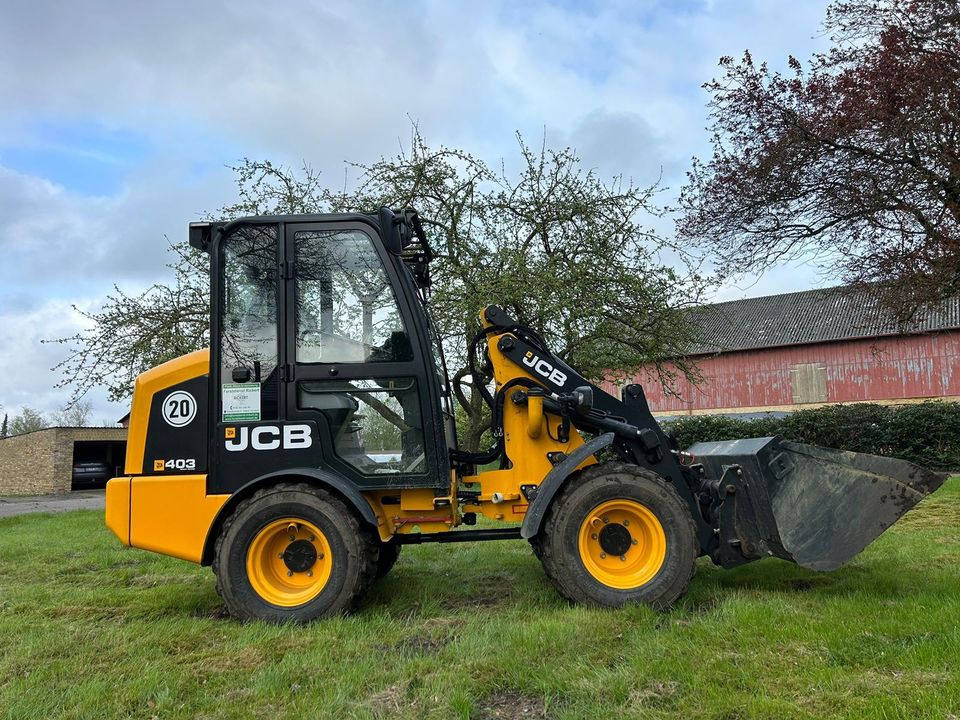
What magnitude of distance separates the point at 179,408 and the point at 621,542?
3.19m

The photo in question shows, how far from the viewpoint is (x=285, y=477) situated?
190 inches

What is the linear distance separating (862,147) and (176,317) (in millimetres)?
10263

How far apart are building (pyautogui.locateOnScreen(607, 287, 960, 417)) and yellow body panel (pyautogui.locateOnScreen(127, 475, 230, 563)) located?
84.0 feet

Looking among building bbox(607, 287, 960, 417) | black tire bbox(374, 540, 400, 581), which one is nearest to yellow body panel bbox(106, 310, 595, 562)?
black tire bbox(374, 540, 400, 581)

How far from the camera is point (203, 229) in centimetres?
528

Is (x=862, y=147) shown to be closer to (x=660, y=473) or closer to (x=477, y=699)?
(x=660, y=473)

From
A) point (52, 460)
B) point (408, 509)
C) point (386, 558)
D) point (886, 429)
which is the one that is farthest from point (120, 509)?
point (52, 460)

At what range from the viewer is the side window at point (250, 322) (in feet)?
16.1

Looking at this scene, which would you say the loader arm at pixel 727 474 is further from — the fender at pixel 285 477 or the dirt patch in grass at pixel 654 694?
the dirt patch in grass at pixel 654 694

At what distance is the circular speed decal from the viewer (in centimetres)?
500

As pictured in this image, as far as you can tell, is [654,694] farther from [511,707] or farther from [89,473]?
[89,473]

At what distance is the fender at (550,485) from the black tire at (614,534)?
0.11 meters

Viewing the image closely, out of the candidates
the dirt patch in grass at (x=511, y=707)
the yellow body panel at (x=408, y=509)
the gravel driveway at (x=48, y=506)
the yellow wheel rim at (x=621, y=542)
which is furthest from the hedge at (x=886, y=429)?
the gravel driveway at (x=48, y=506)

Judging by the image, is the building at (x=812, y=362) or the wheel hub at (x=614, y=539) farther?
the building at (x=812, y=362)
